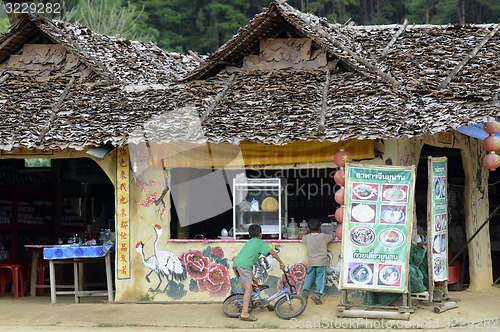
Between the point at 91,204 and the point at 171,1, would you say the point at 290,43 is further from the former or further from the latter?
the point at 171,1

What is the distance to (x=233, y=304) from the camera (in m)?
13.4

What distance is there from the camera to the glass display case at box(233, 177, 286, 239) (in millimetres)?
14906

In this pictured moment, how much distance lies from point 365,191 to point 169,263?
3.63 m

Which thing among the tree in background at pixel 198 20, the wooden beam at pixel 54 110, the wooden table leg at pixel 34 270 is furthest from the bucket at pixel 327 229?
the tree in background at pixel 198 20

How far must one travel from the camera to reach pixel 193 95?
51.5ft

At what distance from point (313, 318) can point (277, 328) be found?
619 millimetres

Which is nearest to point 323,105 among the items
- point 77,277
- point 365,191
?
point 365,191

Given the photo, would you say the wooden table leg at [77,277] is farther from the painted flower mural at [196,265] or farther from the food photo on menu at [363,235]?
the food photo on menu at [363,235]

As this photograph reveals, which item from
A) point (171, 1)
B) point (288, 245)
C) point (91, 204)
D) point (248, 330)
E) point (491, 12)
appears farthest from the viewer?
point (171, 1)

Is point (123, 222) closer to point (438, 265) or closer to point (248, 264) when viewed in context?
point (248, 264)

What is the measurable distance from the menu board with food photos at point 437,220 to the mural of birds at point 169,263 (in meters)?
3.95

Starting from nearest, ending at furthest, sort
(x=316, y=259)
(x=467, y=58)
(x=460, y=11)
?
1. (x=316, y=259)
2. (x=467, y=58)
3. (x=460, y=11)

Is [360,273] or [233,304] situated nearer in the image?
[360,273]

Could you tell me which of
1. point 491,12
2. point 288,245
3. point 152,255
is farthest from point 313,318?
point 491,12
